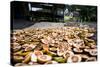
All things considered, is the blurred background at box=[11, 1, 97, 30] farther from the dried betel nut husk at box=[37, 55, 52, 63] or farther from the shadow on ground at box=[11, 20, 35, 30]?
the dried betel nut husk at box=[37, 55, 52, 63]

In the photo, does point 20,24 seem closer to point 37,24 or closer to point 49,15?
point 37,24

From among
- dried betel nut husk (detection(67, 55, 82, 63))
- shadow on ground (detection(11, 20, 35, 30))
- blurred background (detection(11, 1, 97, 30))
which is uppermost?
blurred background (detection(11, 1, 97, 30))

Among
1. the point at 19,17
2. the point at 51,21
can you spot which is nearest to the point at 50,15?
the point at 51,21

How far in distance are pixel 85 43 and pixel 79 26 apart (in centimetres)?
23

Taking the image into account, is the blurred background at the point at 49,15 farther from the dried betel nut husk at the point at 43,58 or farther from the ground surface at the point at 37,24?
the dried betel nut husk at the point at 43,58

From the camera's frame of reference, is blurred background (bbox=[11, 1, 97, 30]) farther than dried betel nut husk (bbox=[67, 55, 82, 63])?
No

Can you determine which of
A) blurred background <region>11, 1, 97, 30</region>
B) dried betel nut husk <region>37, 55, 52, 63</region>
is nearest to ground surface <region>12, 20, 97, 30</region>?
blurred background <region>11, 1, 97, 30</region>

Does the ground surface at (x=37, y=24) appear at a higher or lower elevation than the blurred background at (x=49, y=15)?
lower

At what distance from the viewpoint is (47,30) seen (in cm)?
221

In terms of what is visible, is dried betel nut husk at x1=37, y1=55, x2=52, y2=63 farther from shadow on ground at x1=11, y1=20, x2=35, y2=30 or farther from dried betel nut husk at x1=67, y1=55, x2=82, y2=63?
shadow on ground at x1=11, y1=20, x2=35, y2=30

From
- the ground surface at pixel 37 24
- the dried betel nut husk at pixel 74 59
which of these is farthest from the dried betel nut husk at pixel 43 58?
the ground surface at pixel 37 24

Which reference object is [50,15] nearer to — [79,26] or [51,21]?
[51,21]

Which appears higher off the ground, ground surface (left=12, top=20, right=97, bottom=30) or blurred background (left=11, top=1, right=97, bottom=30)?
blurred background (left=11, top=1, right=97, bottom=30)

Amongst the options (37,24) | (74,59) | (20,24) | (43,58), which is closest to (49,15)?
(37,24)
